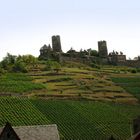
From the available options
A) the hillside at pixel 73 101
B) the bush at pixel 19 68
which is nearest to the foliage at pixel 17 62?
the bush at pixel 19 68

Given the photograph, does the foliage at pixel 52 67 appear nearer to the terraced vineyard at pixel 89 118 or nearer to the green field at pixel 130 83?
the green field at pixel 130 83

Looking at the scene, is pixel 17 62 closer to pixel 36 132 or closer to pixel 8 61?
pixel 8 61

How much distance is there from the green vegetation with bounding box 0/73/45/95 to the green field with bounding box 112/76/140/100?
23410 mm

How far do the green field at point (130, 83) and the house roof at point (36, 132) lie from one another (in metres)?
66.5

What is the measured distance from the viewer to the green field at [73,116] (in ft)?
284

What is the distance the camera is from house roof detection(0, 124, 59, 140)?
189ft

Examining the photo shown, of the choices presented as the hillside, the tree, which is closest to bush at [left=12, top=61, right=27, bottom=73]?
the tree

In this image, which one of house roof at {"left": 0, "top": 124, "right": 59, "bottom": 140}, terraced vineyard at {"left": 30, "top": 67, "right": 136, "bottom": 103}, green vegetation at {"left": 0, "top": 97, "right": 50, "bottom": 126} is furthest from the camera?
terraced vineyard at {"left": 30, "top": 67, "right": 136, "bottom": 103}

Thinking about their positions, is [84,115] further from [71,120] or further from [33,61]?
[33,61]

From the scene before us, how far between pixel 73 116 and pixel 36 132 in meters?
37.4

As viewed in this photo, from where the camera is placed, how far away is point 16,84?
121062 mm

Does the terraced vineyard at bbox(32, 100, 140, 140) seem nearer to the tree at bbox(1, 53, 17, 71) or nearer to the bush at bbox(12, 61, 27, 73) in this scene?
the bush at bbox(12, 61, 27, 73)

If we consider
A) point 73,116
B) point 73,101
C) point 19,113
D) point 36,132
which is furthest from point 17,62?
point 36,132

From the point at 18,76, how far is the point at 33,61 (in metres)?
36.8
